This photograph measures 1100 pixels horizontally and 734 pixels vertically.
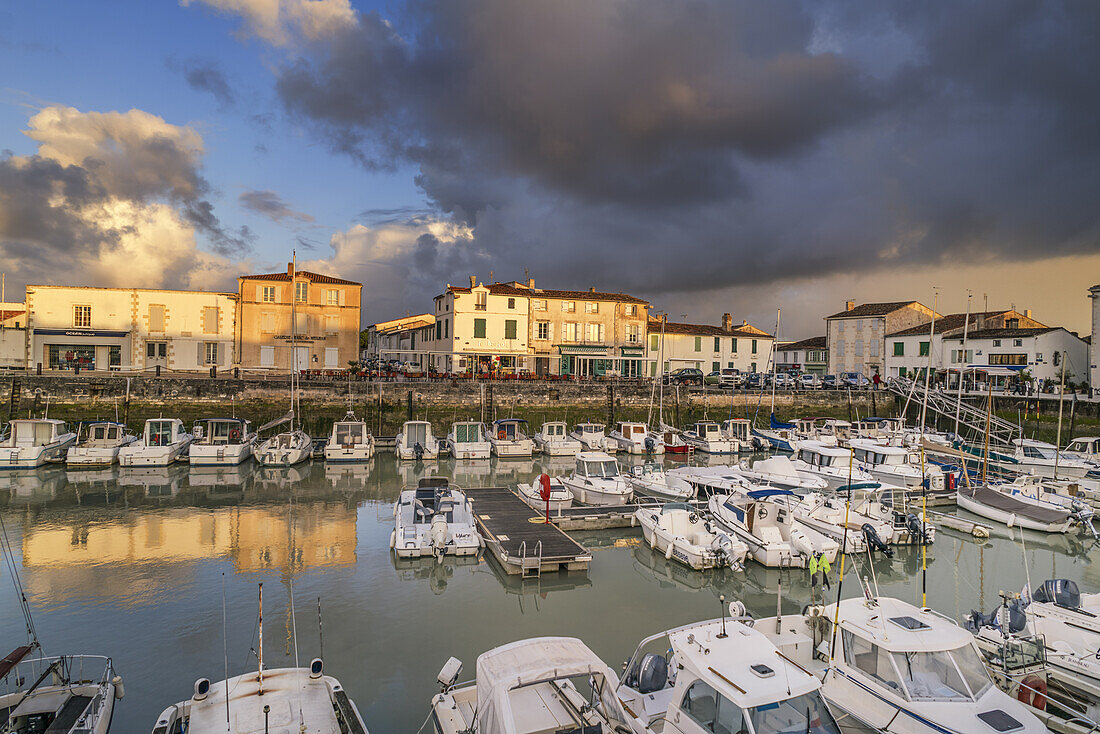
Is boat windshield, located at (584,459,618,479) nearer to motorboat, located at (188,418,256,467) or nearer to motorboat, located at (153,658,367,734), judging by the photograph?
motorboat, located at (153,658,367,734)

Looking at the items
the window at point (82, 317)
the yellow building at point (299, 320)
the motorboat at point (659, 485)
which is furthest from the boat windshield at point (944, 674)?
the window at point (82, 317)

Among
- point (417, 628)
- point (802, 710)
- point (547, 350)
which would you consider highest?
point (547, 350)

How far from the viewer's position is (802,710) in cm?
631

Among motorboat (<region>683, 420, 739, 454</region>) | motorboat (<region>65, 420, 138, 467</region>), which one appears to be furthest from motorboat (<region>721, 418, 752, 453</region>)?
Result: motorboat (<region>65, 420, 138, 467</region>)

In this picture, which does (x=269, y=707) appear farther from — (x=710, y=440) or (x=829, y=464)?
(x=710, y=440)

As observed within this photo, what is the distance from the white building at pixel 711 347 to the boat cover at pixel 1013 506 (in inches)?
1351

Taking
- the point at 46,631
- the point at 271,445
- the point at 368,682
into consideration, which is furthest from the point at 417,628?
the point at 271,445

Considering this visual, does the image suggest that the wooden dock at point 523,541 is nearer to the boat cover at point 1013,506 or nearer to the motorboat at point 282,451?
the motorboat at point 282,451

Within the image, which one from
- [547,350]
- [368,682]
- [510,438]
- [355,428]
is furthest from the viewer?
[547,350]

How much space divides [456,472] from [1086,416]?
39277 millimetres

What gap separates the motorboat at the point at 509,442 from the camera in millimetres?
31938

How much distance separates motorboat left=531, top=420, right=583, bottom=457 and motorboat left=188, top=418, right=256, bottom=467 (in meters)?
15.0

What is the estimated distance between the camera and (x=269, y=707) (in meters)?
6.91

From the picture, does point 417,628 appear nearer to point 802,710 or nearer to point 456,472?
point 802,710
